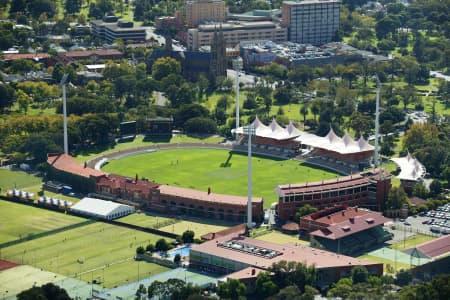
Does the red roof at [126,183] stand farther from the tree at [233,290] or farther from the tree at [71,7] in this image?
the tree at [71,7]

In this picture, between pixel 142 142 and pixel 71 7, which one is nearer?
pixel 142 142

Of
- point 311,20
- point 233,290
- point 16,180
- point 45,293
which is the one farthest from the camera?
point 311,20

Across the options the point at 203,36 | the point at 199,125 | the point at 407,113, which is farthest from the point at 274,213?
the point at 203,36

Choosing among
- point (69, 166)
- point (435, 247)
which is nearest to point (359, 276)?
point (435, 247)

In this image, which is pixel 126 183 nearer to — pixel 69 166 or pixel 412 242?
pixel 69 166

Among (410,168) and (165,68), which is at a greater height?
(165,68)

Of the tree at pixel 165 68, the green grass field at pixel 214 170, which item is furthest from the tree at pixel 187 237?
the tree at pixel 165 68

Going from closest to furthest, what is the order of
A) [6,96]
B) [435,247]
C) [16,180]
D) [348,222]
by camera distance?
[435,247], [348,222], [16,180], [6,96]
